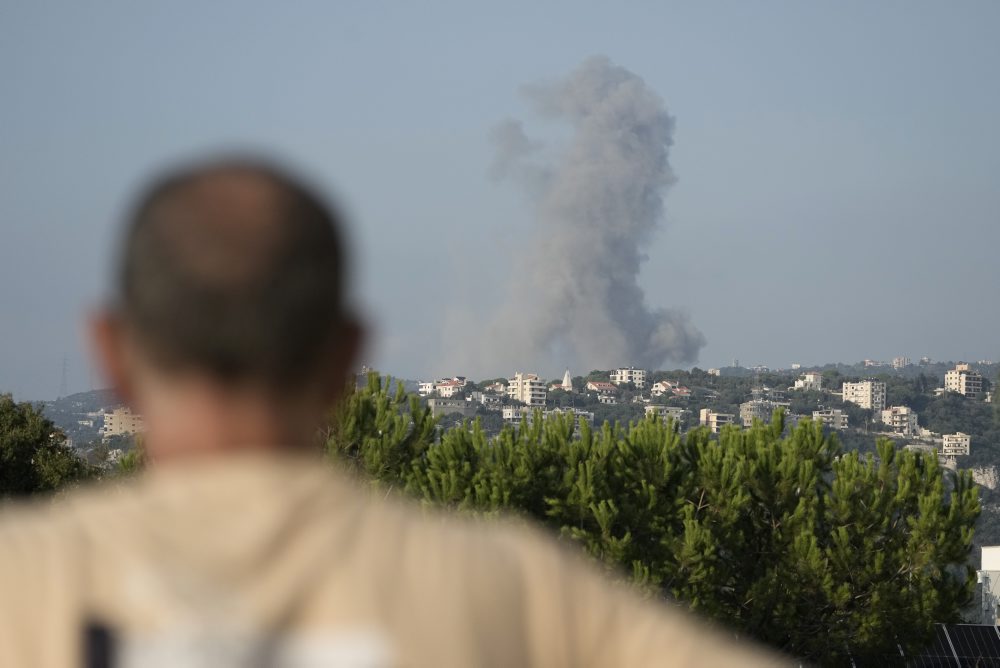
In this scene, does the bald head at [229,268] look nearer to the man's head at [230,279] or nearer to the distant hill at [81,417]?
the man's head at [230,279]

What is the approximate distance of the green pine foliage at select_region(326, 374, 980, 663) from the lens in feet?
99.7

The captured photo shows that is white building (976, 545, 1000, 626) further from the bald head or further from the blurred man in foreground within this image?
the bald head

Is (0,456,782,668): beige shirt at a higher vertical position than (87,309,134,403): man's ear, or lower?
lower

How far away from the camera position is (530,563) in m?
1.14

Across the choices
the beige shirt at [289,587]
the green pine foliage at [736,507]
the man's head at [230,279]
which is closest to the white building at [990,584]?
the green pine foliage at [736,507]

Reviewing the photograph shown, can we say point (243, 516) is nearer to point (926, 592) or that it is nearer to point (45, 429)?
point (926, 592)

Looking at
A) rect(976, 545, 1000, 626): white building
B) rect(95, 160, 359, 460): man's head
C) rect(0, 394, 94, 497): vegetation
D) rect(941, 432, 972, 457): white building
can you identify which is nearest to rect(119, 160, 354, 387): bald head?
rect(95, 160, 359, 460): man's head

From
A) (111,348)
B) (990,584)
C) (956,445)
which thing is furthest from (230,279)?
(956,445)

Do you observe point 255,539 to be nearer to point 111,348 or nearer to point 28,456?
point 111,348

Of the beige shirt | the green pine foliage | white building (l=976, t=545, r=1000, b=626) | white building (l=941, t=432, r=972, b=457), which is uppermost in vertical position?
the beige shirt

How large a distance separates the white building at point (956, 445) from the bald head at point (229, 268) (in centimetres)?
18501

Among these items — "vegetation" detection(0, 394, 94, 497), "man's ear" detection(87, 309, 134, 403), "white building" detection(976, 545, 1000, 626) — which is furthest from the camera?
"white building" detection(976, 545, 1000, 626)

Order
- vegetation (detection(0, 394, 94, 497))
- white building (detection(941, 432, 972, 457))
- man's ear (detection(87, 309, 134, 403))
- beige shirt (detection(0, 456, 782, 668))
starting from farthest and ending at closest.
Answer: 1. white building (detection(941, 432, 972, 457))
2. vegetation (detection(0, 394, 94, 497))
3. man's ear (detection(87, 309, 134, 403))
4. beige shirt (detection(0, 456, 782, 668))

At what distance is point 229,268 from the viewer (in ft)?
3.59
